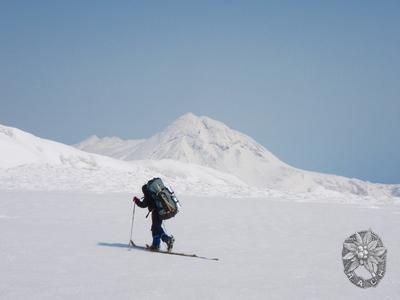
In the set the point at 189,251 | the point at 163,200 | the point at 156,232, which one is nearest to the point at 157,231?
the point at 156,232

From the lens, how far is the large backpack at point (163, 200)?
10.4 meters

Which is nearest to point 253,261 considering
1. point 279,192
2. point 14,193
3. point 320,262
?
point 320,262

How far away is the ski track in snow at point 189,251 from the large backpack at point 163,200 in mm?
931

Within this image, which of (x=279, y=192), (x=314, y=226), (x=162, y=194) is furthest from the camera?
(x=279, y=192)

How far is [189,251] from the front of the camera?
35.0 feet

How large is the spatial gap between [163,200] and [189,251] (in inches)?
49.3

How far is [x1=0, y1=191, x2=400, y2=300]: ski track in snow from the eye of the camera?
7047mm

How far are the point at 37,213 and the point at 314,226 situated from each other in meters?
8.82

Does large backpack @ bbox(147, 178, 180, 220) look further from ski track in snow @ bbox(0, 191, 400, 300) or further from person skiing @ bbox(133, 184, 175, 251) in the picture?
ski track in snow @ bbox(0, 191, 400, 300)

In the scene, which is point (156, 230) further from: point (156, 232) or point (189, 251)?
point (189, 251)

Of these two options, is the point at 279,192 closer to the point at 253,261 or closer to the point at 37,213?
the point at 37,213

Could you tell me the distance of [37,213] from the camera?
16.1 m

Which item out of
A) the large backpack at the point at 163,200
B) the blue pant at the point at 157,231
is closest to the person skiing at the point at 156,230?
the blue pant at the point at 157,231

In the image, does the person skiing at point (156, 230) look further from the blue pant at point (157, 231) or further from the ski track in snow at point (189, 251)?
the ski track in snow at point (189, 251)
